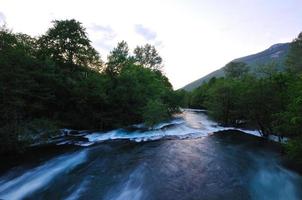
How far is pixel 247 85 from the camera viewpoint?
2272cm

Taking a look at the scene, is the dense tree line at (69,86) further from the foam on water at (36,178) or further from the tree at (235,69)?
the tree at (235,69)

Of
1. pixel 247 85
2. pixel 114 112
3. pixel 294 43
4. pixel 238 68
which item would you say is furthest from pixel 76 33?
pixel 238 68

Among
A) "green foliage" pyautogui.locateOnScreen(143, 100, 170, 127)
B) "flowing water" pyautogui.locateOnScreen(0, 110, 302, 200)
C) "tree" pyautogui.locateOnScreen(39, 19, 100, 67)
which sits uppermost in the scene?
"tree" pyautogui.locateOnScreen(39, 19, 100, 67)

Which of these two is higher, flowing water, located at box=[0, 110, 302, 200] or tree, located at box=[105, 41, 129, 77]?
tree, located at box=[105, 41, 129, 77]

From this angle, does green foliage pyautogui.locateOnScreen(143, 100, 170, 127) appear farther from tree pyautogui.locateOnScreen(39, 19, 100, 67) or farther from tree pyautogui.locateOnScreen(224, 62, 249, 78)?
tree pyautogui.locateOnScreen(224, 62, 249, 78)

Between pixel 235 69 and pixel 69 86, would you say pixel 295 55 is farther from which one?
pixel 69 86

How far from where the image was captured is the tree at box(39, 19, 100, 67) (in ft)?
90.6

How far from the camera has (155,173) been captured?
492 inches

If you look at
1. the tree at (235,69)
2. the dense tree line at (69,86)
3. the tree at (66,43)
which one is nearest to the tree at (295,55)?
the tree at (235,69)

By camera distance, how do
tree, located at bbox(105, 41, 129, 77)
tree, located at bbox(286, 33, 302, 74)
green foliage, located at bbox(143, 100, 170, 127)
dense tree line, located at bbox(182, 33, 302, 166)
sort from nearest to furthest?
dense tree line, located at bbox(182, 33, 302, 166) < green foliage, located at bbox(143, 100, 170, 127) < tree, located at bbox(105, 41, 129, 77) < tree, located at bbox(286, 33, 302, 74)

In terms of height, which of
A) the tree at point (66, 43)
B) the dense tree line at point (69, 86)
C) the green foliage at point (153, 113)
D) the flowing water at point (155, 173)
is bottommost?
the flowing water at point (155, 173)

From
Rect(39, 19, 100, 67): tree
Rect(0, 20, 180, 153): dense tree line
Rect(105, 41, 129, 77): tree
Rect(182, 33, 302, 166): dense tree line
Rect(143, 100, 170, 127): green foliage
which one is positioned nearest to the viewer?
Rect(182, 33, 302, 166): dense tree line

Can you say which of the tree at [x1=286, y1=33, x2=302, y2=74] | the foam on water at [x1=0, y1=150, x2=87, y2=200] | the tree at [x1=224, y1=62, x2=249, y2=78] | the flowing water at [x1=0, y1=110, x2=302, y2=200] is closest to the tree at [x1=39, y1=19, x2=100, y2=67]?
the flowing water at [x1=0, y1=110, x2=302, y2=200]

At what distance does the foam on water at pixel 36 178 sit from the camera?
10141 mm
